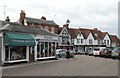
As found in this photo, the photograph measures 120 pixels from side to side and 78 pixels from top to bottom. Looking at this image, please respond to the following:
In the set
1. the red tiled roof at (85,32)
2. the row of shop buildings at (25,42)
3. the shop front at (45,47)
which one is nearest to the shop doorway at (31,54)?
the row of shop buildings at (25,42)

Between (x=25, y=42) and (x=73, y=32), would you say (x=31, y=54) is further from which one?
(x=73, y=32)

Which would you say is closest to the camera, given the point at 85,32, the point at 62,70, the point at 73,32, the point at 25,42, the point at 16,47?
the point at 62,70

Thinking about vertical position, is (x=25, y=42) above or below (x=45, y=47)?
above

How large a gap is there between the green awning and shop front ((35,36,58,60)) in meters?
2.51

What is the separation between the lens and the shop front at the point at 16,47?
23609 mm

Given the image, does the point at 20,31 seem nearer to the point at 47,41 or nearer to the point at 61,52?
the point at 47,41

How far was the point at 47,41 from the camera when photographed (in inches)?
1233

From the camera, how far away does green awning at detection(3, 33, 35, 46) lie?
23500 mm

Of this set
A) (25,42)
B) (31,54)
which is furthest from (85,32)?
(25,42)

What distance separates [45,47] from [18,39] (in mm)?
6876

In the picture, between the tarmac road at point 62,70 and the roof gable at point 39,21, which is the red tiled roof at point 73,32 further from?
the tarmac road at point 62,70

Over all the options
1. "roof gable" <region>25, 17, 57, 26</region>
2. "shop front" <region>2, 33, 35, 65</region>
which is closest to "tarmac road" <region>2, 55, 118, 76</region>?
"shop front" <region>2, 33, 35, 65</region>

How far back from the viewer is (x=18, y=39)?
24844 millimetres

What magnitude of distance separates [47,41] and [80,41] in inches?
1731
